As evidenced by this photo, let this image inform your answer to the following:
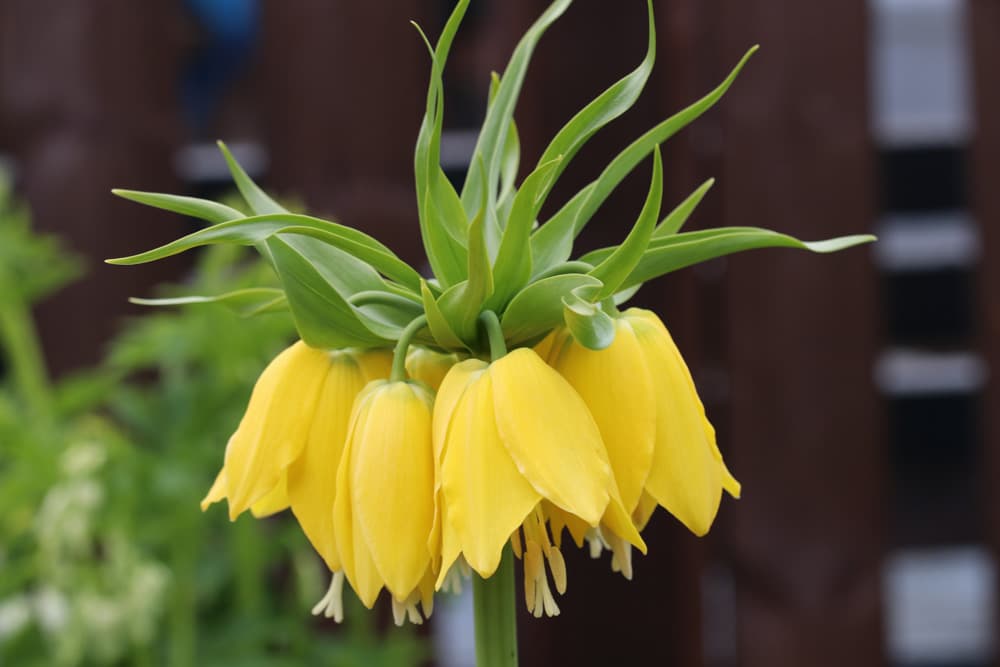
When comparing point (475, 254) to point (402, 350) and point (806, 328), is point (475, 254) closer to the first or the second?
point (402, 350)

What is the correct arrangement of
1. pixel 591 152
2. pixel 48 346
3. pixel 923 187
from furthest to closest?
1. pixel 923 187
2. pixel 48 346
3. pixel 591 152

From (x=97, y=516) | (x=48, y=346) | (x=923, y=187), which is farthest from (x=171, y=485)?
(x=923, y=187)

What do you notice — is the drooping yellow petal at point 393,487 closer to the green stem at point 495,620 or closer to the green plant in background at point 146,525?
the green stem at point 495,620

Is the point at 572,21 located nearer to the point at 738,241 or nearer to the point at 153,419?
the point at 153,419

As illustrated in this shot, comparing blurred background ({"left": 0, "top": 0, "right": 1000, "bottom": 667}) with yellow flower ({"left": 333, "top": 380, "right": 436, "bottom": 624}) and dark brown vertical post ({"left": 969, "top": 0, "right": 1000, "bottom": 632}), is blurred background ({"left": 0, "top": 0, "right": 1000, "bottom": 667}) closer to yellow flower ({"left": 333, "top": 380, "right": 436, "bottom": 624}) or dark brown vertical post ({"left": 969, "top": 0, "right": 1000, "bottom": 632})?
dark brown vertical post ({"left": 969, "top": 0, "right": 1000, "bottom": 632})

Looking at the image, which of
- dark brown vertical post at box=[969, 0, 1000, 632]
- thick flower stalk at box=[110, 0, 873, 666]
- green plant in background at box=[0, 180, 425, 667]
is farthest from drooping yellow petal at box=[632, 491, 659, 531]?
dark brown vertical post at box=[969, 0, 1000, 632]

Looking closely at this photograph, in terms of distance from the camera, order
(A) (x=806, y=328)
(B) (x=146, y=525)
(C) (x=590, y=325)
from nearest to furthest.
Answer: (C) (x=590, y=325) → (B) (x=146, y=525) → (A) (x=806, y=328)

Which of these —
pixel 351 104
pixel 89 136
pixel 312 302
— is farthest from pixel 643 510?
pixel 89 136
